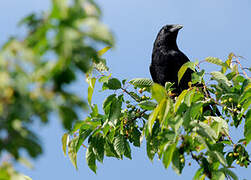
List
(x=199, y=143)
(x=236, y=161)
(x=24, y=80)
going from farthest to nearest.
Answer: (x=236, y=161), (x=199, y=143), (x=24, y=80)

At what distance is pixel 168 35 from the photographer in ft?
18.0

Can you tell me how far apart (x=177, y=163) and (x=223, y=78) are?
1.04 meters

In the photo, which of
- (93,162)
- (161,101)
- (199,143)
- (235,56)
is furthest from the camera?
(235,56)

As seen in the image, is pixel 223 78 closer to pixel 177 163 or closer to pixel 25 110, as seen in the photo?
pixel 177 163

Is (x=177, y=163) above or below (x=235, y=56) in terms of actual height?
below

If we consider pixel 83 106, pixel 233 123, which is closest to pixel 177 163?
pixel 83 106

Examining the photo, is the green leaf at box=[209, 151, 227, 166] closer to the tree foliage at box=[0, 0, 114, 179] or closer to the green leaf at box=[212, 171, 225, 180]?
the green leaf at box=[212, 171, 225, 180]

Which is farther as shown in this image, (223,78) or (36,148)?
(223,78)

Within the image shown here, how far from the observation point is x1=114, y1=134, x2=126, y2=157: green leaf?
279cm

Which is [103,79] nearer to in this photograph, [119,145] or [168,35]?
[119,145]

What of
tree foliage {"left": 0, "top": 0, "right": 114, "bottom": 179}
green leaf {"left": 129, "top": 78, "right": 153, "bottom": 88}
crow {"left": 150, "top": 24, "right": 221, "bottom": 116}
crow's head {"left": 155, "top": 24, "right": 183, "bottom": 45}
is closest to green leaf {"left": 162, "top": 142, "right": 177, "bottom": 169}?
tree foliage {"left": 0, "top": 0, "right": 114, "bottom": 179}

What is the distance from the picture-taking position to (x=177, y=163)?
5.98 ft

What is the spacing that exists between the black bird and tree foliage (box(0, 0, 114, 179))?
3868mm

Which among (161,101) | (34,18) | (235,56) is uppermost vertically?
(235,56)
